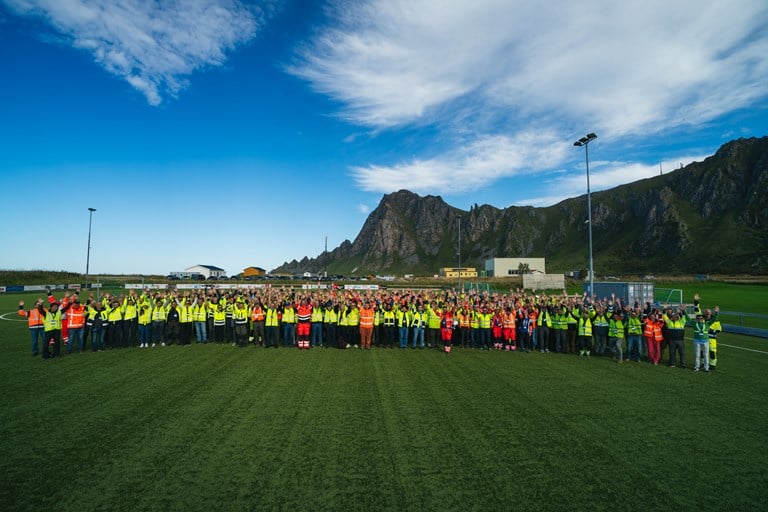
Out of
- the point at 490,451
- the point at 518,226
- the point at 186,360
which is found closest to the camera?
the point at 490,451

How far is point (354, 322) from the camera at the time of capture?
571 inches

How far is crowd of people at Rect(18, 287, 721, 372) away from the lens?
1349 cm

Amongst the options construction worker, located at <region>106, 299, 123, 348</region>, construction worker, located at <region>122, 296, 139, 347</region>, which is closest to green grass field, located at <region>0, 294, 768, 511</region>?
construction worker, located at <region>106, 299, 123, 348</region>

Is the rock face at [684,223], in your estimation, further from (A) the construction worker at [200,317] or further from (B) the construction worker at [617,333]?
(A) the construction worker at [200,317]

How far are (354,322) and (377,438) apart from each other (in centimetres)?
831

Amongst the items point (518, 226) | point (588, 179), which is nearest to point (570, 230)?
point (518, 226)

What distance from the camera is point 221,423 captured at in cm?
685

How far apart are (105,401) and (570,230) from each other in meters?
198

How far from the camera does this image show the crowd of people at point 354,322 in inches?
531

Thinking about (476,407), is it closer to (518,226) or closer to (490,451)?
(490,451)

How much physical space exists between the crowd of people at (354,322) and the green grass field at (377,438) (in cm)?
247

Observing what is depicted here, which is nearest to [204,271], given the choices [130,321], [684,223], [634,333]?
[130,321]

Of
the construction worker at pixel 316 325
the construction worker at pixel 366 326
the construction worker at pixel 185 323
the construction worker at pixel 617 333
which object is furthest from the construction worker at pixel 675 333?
the construction worker at pixel 185 323

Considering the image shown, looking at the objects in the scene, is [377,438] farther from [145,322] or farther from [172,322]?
[145,322]
